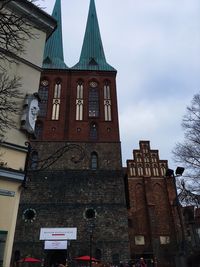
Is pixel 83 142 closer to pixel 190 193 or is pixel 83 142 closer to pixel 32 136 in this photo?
pixel 190 193

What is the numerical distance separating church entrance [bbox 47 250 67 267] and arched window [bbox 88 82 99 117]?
1118 centimetres

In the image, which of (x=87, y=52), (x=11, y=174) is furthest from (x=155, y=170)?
(x=11, y=174)

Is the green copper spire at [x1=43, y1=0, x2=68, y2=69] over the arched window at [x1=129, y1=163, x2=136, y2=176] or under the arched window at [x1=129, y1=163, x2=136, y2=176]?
over

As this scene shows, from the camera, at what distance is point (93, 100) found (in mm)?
26375

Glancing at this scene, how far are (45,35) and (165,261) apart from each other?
25.2 metres

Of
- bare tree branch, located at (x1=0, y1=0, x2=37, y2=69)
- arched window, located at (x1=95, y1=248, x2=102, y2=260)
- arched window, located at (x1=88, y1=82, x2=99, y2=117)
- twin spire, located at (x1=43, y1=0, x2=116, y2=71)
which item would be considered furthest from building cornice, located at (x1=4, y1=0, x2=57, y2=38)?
twin spire, located at (x1=43, y1=0, x2=116, y2=71)

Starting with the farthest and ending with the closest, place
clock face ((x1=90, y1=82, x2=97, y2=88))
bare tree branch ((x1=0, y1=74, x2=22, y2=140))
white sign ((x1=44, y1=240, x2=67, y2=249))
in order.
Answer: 1. clock face ((x1=90, y1=82, x2=97, y2=88))
2. white sign ((x1=44, y1=240, x2=67, y2=249))
3. bare tree branch ((x1=0, y1=74, x2=22, y2=140))

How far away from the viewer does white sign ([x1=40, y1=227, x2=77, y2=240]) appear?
20.0m

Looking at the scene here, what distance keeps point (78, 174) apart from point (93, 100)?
24.0 ft

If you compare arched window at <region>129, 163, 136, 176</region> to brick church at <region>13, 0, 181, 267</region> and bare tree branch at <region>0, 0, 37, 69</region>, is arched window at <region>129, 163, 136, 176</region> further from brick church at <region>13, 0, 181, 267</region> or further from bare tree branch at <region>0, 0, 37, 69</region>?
bare tree branch at <region>0, 0, 37, 69</region>

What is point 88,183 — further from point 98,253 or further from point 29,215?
point 98,253

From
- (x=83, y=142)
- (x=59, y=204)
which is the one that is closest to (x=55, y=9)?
(x=83, y=142)

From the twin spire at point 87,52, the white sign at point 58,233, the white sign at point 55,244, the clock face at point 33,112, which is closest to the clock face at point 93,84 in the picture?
the twin spire at point 87,52

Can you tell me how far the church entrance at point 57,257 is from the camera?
20.5m
